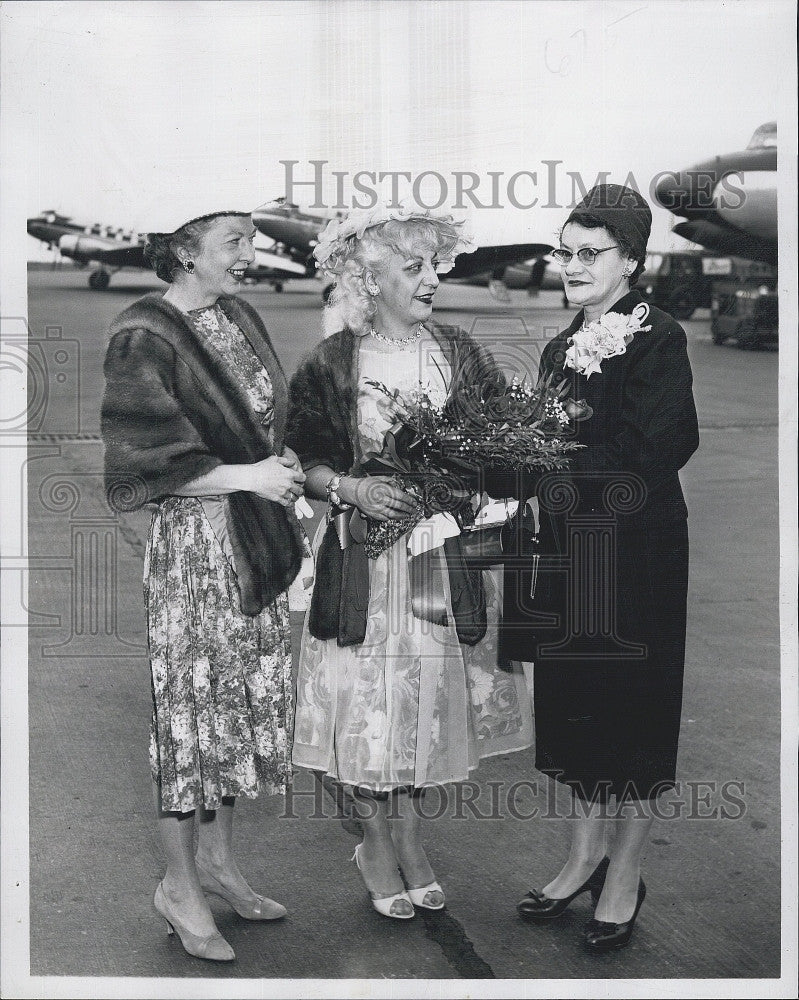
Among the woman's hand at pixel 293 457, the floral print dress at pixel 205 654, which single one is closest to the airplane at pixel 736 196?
the woman's hand at pixel 293 457

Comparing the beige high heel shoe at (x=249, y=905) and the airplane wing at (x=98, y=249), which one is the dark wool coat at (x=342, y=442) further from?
the beige high heel shoe at (x=249, y=905)

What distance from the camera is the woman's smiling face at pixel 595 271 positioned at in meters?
3.64

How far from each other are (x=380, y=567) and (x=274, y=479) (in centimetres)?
41

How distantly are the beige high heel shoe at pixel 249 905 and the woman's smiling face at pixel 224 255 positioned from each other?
5.61 feet

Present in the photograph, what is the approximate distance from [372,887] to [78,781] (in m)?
1.27

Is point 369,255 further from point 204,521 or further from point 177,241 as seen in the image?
point 204,521

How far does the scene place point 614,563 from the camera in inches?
145

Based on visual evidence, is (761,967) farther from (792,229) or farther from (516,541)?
(792,229)

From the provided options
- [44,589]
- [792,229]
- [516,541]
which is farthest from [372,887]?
[792,229]

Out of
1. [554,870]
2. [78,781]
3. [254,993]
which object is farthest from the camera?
[78,781]

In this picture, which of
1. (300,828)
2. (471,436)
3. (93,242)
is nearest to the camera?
(471,436)

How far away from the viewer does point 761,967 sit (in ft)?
12.1

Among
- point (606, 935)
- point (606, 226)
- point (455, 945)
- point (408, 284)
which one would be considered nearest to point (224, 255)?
point (408, 284)

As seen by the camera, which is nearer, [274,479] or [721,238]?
[274,479]
